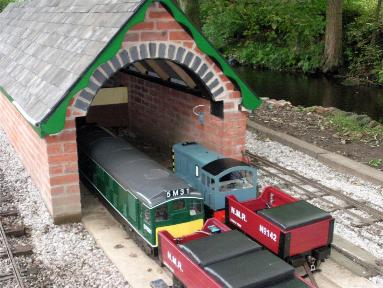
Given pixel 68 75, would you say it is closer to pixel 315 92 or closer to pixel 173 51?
pixel 173 51

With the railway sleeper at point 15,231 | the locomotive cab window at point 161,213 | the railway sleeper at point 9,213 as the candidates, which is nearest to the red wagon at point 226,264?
the locomotive cab window at point 161,213

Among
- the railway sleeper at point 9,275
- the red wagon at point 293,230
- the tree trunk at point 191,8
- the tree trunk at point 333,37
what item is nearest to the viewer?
the red wagon at point 293,230

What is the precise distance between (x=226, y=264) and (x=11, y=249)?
4.75 metres

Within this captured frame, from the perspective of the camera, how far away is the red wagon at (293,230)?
8031 millimetres

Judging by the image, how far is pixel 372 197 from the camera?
39.0 feet

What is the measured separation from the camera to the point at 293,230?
799cm

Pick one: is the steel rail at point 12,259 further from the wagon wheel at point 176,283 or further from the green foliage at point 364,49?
the green foliage at point 364,49

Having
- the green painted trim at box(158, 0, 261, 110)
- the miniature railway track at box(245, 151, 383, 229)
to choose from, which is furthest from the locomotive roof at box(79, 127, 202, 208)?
the miniature railway track at box(245, 151, 383, 229)

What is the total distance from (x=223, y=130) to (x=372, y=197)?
13.2ft

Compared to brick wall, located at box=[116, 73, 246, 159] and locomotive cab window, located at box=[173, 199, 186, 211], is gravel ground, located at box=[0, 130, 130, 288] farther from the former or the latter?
brick wall, located at box=[116, 73, 246, 159]

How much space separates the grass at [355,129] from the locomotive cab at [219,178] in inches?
303

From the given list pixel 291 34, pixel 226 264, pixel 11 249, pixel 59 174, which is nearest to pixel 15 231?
pixel 11 249

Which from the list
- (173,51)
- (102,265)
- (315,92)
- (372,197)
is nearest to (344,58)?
(315,92)

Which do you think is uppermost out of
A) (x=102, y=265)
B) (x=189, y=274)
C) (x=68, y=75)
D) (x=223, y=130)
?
(x=68, y=75)
